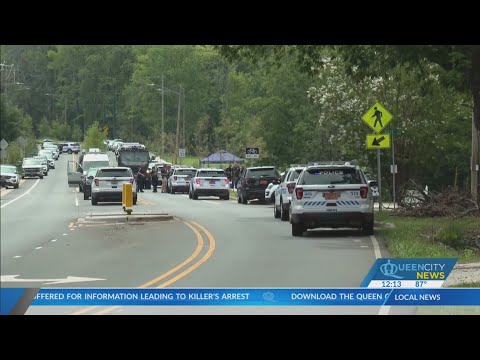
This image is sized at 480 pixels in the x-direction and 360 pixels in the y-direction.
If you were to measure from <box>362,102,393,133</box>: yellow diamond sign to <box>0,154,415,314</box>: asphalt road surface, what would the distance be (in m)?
1.18

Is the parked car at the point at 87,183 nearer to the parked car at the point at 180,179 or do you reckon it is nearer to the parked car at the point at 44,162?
the parked car at the point at 44,162

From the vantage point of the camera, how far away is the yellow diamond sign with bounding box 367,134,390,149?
11562 millimetres

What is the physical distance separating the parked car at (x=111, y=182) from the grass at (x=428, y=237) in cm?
277

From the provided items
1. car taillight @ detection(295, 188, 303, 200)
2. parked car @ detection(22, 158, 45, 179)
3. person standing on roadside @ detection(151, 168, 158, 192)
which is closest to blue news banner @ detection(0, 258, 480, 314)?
parked car @ detection(22, 158, 45, 179)

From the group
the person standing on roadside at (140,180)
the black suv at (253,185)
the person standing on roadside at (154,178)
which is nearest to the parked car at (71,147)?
the person standing on roadside at (140,180)

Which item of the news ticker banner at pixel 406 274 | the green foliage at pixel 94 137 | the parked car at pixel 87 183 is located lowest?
the news ticker banner at pixel 406 274

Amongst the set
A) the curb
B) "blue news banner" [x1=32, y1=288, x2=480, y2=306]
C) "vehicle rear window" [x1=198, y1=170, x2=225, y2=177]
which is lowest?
"blue news banner" [x1=32, y1=288, x2=480, y2=306]

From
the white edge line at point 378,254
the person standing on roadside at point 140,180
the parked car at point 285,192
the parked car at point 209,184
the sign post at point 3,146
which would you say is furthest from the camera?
the parked car at point 285,192

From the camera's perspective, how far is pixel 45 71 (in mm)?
10828

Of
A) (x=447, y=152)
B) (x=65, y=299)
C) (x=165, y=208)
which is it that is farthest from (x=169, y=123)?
(x=447, y=152)

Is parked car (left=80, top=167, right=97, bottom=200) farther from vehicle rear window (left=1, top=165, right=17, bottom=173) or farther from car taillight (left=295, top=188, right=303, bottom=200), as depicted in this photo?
car taillight (left=295, top=188, right=303, bottom=200)

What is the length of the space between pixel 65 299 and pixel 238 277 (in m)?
1.64

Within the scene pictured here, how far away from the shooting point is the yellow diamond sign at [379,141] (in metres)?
11.6
